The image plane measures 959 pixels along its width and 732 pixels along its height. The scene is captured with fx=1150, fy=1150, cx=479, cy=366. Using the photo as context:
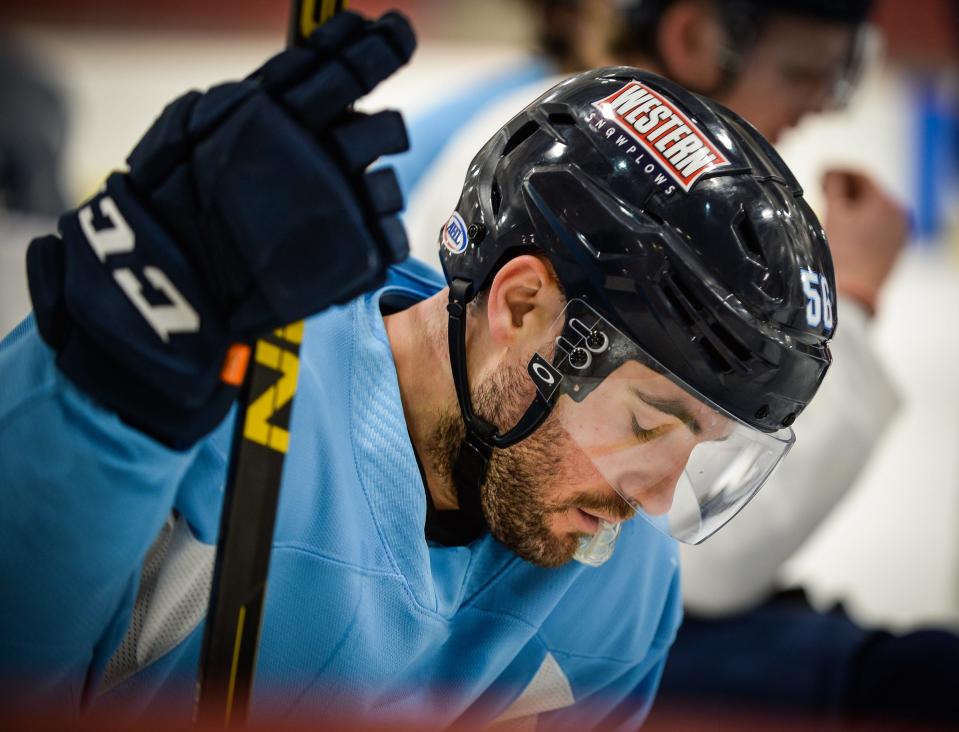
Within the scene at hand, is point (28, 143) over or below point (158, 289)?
below

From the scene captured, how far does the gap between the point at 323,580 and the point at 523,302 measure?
26cm

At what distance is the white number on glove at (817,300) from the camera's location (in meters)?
0.82

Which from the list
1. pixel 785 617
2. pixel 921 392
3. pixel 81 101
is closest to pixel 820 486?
pixel 785 617

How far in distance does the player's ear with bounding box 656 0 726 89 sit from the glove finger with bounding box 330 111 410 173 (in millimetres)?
941

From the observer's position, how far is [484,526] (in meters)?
1.02

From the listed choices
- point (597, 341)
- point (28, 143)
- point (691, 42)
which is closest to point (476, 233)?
point (597, 341)

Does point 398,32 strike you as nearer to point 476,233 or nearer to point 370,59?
point 370,59

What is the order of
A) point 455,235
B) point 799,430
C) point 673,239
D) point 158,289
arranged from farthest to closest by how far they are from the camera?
point 799,430 → point 455,235 → point 673,239 → point 158,289

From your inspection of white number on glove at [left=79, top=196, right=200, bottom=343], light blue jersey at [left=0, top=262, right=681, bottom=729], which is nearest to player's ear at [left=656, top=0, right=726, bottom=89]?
light blue jersey at [left=0, top=262, right=681, bottom=729]

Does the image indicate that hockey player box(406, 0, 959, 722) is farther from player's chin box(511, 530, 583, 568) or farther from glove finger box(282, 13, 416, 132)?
glove finger box(282, 13, 416, 132)

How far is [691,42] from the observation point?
60.8 inches

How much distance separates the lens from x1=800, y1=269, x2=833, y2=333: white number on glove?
0.82m

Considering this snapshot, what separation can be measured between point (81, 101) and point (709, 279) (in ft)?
8.35

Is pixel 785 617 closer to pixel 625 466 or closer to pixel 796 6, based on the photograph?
pixel 625 466
